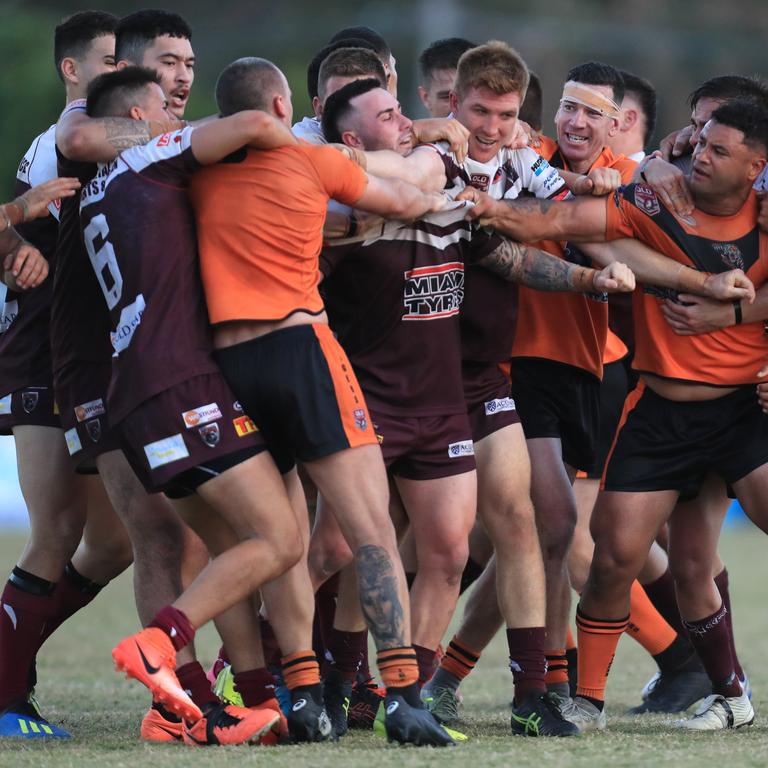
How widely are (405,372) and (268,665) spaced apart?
63.4 inches

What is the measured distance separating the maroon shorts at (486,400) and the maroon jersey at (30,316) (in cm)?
185

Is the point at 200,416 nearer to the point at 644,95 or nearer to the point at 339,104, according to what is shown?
the point at 339,104

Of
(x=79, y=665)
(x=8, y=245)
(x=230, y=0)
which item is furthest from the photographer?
(x=230, y=0)

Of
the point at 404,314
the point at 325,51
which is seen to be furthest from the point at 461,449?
the point at 325,51

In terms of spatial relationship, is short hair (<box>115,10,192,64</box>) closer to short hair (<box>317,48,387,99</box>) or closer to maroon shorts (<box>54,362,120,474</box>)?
short hair (<box>317,48,387,99</box>)

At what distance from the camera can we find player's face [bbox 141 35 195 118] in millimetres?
6953

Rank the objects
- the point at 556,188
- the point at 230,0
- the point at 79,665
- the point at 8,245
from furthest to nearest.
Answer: the point at 230,0
the point at 79,665
the point at 556,188
the point at 8,245

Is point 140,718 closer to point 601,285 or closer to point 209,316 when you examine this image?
point 209,316

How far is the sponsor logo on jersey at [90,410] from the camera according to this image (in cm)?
612

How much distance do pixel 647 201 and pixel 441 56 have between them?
216cm

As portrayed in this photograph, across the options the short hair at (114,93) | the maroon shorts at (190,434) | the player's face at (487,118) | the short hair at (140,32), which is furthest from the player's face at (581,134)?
the maroon shorts at (190,434)

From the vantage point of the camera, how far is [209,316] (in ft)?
18.7

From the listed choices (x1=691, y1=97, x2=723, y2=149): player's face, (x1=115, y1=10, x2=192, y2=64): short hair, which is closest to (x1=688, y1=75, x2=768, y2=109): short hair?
(x1=691, y1=97, x2=723, y2=149): player's face

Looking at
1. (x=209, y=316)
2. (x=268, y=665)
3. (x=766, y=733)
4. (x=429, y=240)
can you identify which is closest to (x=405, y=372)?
(x=429, y=240)
